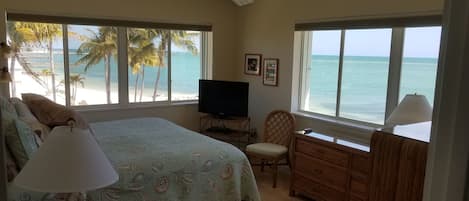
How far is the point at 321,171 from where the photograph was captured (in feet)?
11.8

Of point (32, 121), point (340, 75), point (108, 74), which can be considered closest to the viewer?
point (32, 121)

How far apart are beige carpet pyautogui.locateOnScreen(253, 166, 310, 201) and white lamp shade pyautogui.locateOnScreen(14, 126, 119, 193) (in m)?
2.60

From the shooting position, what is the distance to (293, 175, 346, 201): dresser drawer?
346cm

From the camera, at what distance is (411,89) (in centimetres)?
337

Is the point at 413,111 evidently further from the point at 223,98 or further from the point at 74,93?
the point at 74,93

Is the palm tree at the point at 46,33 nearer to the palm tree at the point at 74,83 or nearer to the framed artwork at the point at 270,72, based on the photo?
the palm tree at the point at 74,83

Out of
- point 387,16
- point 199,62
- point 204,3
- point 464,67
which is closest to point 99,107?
point 199,62

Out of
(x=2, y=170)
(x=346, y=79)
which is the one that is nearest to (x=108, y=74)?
(x=346, y=79)

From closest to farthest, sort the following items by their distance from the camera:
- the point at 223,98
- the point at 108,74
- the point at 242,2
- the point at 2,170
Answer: the point at 2,170 → the point at 108,74 → the point at 223,98 → the point at 242,2

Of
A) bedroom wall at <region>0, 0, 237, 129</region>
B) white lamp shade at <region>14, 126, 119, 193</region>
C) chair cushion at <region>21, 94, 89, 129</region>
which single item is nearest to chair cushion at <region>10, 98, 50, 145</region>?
chair cushion at <region>21, 94, 89, 129</region>

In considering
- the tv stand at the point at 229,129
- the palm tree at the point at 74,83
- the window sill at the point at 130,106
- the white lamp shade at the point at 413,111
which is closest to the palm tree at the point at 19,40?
the palm tree at the point at 74,83

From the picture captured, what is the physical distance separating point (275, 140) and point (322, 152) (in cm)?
106

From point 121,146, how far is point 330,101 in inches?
96.2

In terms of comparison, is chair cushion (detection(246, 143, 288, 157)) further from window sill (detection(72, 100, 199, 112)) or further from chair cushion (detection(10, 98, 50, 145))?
chair cushion (detection(10, 98, 50, 145))
